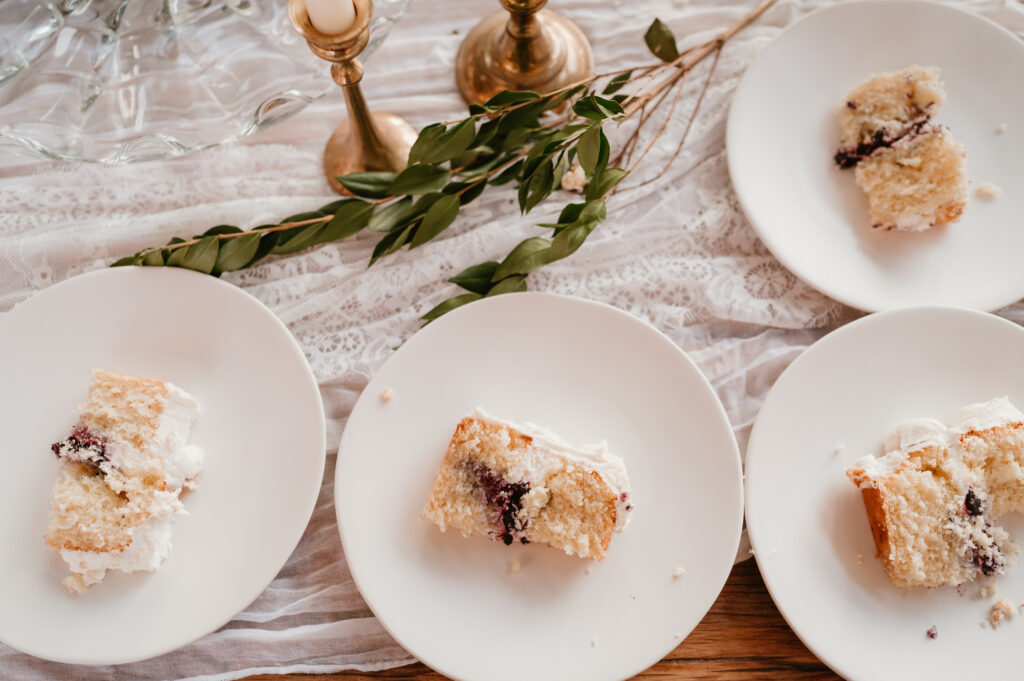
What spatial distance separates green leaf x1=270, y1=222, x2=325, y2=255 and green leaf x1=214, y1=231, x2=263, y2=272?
2.5 inches

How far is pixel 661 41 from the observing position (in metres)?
1.94

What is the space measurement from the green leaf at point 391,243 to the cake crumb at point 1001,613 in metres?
1.54

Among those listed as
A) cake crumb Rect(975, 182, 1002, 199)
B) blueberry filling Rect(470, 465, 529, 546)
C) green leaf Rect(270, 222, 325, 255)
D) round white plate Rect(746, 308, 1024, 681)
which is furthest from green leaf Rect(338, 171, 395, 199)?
cake crumb Rect(975, 182, 1002, 199)

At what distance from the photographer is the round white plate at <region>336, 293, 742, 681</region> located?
1.66m

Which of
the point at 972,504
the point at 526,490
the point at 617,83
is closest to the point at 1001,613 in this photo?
the point at 972,504

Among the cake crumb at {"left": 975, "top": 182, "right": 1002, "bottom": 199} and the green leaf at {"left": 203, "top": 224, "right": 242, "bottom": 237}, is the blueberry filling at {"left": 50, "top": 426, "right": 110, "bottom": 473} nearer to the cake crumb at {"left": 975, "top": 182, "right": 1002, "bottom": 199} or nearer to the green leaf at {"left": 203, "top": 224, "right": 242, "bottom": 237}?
the green leaf at {"left": 203, "top": 224, "right": 242, "bottom": 237}

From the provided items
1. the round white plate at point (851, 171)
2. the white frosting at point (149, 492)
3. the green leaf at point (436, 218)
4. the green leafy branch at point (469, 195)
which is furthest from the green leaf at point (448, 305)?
the round white plate at point (851, 171)

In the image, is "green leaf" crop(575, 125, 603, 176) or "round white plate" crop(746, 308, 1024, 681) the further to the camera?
"round white plate" crop(746, 308, 1024, 681)

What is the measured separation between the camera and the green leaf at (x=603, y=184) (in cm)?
175

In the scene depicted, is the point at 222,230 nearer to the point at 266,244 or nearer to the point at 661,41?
the point at 266,244

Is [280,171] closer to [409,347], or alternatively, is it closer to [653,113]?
[409,347]

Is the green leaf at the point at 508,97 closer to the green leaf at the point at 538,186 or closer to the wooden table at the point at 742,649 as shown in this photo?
the green leaf at the point at 538,186

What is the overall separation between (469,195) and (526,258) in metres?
0.23

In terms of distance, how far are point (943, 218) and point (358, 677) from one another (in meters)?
1.75
